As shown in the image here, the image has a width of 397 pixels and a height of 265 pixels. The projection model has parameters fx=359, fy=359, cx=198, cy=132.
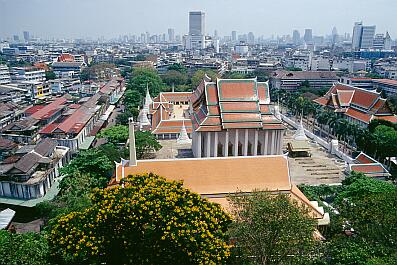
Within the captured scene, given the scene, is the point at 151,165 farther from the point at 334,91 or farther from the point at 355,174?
the point at 334,91

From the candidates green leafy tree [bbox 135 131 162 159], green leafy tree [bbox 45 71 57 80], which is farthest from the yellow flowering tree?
green leafy tree [bbox 45 71 57 80]

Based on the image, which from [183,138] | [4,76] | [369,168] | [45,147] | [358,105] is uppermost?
[4,76]

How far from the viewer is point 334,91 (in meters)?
48.3

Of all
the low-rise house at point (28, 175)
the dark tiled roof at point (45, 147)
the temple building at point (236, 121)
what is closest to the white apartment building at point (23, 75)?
the dark tiled roof at point (45, 147)

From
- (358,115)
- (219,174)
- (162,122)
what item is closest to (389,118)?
(358,115)

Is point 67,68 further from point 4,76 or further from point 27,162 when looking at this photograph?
point 27,162

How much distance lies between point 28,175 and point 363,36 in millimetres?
167605

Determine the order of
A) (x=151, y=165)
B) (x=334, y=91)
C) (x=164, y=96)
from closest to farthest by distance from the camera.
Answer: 1. (x=151, y=165)
2. (x=334, y=91)
3. (x=164, y=96)

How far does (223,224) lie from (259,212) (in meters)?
1.59

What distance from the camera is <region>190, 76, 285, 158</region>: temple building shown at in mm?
27250

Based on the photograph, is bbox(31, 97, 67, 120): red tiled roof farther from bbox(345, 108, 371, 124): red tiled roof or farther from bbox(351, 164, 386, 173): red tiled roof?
bbox(345, 108, 371, 124): red tiled roof

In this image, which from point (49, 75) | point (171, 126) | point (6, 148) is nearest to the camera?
point (6, 148)

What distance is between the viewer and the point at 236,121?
27125 millimetres

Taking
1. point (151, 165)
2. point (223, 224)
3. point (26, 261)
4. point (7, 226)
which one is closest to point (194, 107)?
point (151, 165)
